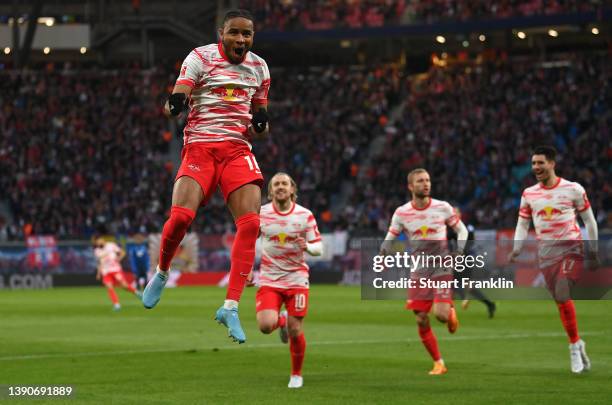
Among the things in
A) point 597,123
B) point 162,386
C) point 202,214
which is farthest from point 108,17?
point 162,386

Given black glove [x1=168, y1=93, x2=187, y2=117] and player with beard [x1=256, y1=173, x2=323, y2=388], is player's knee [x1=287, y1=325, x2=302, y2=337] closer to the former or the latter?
player with beard [x1=256, y1=173, x2=323, y2=388]

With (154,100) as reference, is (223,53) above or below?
below

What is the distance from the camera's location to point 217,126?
31.3 feet

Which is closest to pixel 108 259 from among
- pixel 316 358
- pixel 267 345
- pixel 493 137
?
pixel 267 345

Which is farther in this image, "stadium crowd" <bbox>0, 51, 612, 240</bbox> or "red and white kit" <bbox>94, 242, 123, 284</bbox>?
"stadium crowd" <bbox>0, 51, 612, 240</bbox>

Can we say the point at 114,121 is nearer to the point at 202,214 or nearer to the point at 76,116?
the point at 76,116

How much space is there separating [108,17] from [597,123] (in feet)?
92.3

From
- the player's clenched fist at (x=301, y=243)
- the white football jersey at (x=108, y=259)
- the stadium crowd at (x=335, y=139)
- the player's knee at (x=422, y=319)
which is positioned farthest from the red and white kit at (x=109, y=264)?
the player's clenched fist at (x=301, y=243)

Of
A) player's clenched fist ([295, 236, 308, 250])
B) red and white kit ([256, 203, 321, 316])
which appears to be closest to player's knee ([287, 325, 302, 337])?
red and white kit ([256, 203, 321, 316])

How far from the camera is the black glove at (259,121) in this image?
9.54 metres

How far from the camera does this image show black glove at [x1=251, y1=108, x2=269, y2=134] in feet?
31.3

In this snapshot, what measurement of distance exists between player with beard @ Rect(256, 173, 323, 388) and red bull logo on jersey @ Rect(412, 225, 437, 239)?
1884 mm

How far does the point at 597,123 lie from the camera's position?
4462 cm

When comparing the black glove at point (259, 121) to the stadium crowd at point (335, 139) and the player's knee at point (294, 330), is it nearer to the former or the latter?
the player's knee at point (294, 330)
